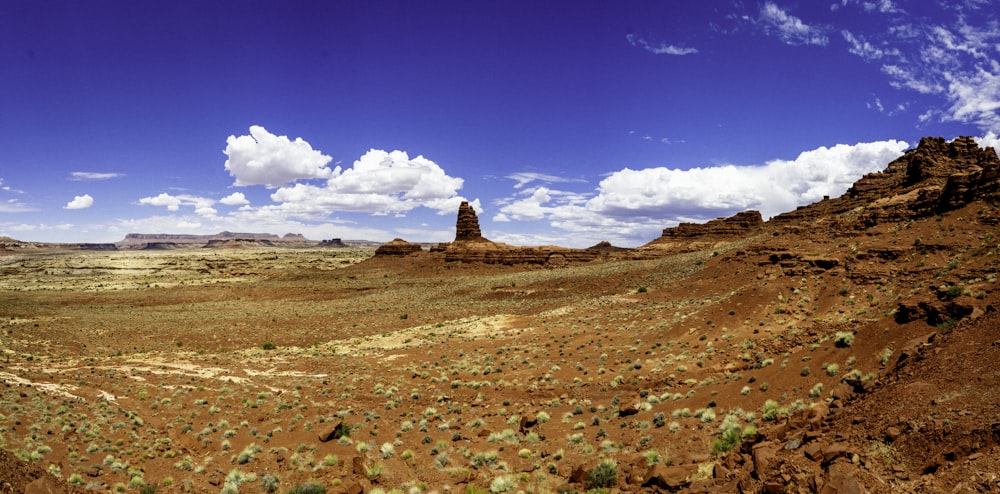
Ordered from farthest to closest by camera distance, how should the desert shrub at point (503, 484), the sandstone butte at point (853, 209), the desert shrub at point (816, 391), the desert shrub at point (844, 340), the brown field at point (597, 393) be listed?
1. the sandstone butte at point (853, 209)
2. the desert shrub at point (844, 340)
3. the desert shrub at point (816, 391)
4. the desert shrub at point (503, 484)
5. the brown field at point (597, 393)

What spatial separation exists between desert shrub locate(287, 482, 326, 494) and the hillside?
0.35 meters

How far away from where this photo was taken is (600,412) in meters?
14.8

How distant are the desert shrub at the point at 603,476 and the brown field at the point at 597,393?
0.04 m

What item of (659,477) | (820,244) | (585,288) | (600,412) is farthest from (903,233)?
(585,288)

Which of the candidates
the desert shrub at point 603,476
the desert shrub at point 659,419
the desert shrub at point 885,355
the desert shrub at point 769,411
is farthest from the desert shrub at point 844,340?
the desert shrub at point 603,476

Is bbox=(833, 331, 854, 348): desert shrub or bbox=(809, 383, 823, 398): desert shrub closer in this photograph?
bbox=(809, 383, 823, 398): desert shrub

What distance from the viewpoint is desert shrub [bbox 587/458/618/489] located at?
30.9 ft

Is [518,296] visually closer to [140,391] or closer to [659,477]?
[140,391]

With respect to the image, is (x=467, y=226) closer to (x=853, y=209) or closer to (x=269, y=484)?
(x=853, y=209)

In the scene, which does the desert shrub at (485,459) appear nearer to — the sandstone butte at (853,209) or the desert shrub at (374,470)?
the desert shrub at (374,470)

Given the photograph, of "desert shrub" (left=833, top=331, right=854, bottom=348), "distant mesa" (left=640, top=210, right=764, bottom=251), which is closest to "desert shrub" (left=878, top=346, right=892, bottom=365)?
"desert shrub" (left=833, top=331, right=854, bottom=348)

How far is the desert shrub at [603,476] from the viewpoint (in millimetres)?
9422

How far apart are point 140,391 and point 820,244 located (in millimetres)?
37730

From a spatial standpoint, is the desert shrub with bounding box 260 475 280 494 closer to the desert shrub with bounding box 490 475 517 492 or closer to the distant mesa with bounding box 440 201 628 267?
the desert shrub with bounding box 490 475 517 492
